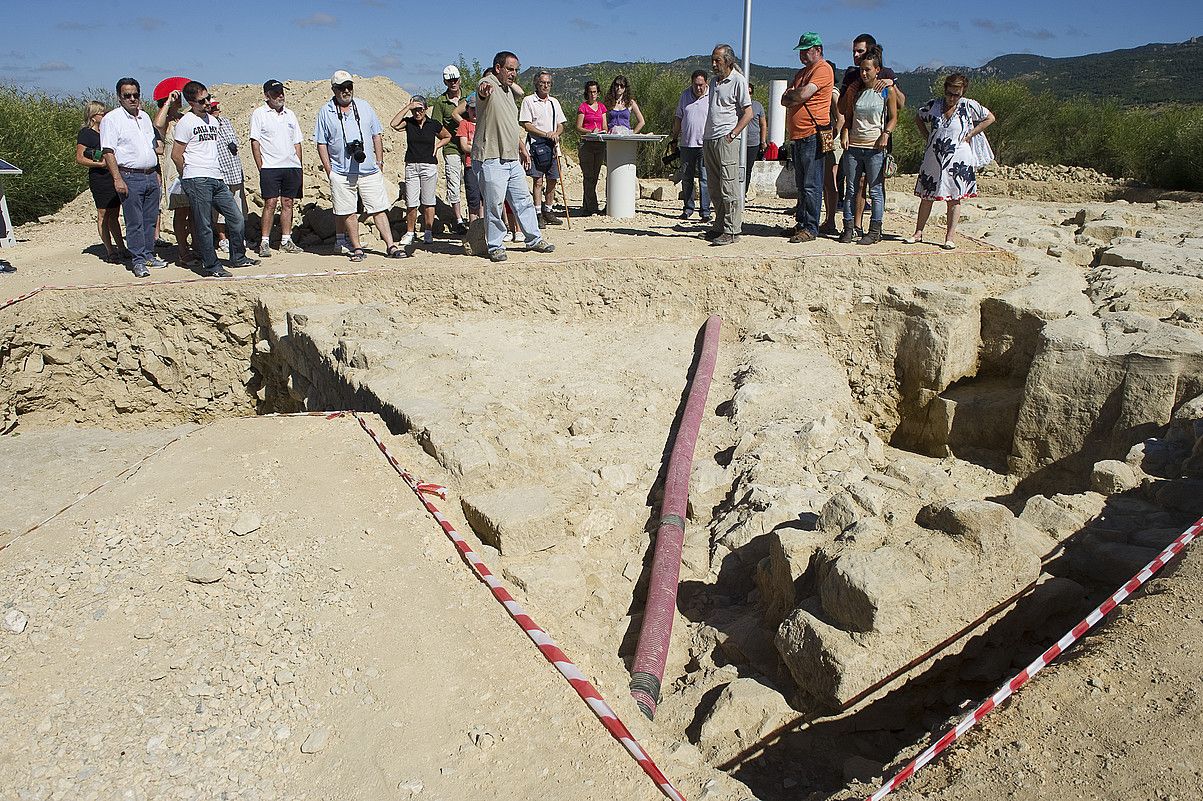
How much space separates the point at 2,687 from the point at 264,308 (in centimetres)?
498

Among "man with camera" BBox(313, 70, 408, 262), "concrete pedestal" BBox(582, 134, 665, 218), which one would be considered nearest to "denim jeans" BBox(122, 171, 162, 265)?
"man with camera" BBox(313, 70, 408, 262)

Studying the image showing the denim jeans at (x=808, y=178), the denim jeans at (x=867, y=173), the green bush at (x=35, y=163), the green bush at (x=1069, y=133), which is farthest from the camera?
the green bush at (x=1069, y=133)

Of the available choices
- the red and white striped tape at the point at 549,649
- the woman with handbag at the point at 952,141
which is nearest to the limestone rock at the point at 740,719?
the red and white striped tape at the point at 549,649

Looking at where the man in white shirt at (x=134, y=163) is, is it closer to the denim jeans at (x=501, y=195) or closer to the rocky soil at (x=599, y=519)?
the rocky soil at (x=599, y=519)

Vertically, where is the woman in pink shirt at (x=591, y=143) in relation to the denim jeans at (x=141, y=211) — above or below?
above

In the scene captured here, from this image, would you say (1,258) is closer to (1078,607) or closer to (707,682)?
(707,682)

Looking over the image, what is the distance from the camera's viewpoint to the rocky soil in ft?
8.70

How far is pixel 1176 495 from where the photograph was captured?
388 cm

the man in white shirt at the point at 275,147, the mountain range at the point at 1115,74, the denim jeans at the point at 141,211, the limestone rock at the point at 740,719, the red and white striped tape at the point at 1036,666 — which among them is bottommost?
the limestone rock at the point at 740,719

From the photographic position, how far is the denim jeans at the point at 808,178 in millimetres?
8195

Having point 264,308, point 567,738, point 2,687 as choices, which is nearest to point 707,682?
point 567,738

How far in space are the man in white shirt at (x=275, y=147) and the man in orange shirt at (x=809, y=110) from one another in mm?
4628

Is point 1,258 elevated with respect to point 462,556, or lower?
elevated

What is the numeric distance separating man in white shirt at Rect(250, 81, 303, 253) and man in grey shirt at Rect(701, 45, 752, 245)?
3917 millimetres
